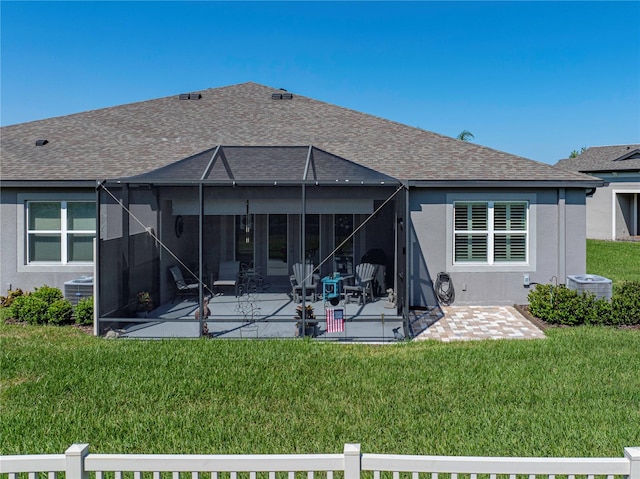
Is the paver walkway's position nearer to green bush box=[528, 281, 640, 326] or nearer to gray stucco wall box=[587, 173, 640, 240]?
green bush box=[528, 281, 640, 326]

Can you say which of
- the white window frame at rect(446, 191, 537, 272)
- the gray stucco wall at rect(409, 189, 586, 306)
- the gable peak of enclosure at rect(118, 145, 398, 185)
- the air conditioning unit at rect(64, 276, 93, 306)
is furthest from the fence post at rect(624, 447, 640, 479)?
the air conditioning unit at rect(64, 276, 93, 306)

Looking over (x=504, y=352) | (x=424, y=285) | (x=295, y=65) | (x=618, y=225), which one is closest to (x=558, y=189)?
(x=424, y=285)

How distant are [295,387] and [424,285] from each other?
6772mm

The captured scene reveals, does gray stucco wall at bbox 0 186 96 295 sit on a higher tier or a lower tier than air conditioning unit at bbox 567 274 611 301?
higher

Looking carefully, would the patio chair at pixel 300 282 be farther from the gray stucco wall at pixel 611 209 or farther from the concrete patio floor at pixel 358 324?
the gray stucco wall at pixel 611 209

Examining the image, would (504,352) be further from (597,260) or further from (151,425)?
(597,260)

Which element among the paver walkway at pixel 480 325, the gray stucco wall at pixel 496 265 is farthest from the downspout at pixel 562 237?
the paver walkway at pixel 480 325

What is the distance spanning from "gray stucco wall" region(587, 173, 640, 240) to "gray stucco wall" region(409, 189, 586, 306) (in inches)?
750

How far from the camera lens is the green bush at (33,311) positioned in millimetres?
9992

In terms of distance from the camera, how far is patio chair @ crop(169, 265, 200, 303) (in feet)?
38.1

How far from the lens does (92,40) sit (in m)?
15.4

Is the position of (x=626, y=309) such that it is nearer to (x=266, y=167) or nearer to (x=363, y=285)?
(x=363, y=285)

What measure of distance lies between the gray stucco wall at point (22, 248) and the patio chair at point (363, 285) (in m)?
6.60

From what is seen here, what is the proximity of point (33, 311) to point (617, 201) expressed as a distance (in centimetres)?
2999
